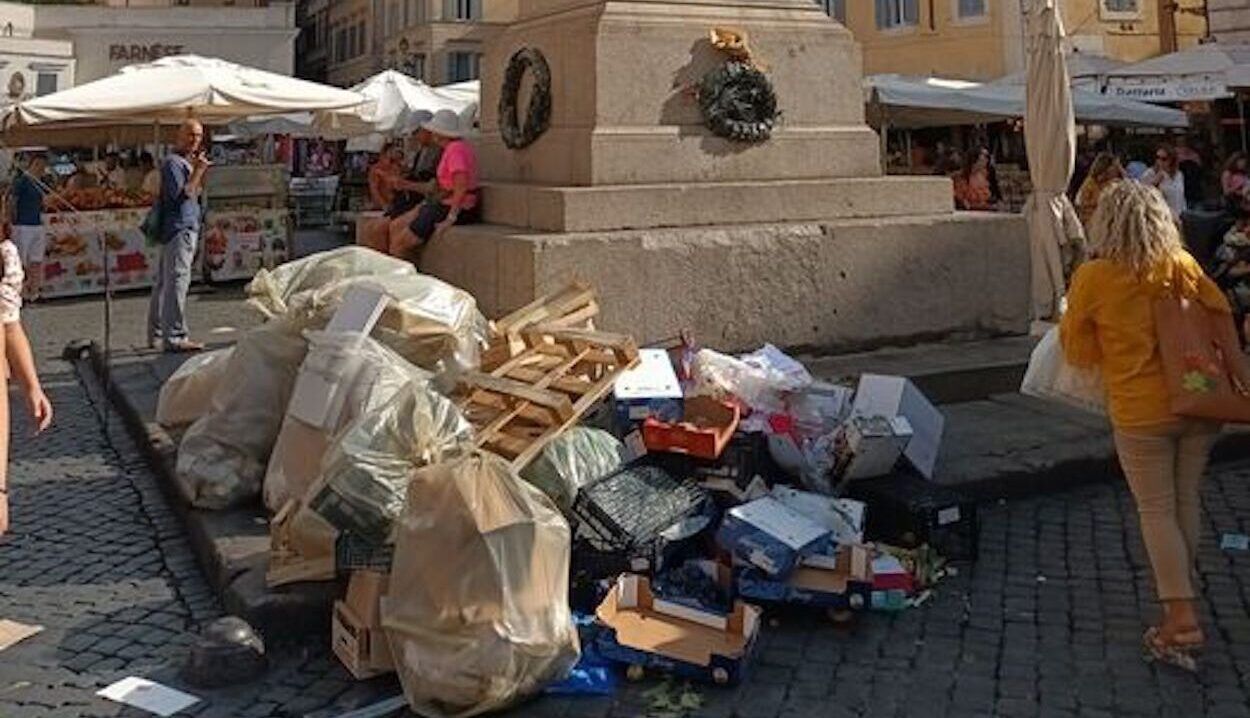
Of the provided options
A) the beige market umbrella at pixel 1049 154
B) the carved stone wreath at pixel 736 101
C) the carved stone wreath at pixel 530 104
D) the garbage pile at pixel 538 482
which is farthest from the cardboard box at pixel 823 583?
the beige market umbrella at pixel 1049 154

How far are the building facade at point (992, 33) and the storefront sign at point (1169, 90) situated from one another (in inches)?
421

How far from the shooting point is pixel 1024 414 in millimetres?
6500

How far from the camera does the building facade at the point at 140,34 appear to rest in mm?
34250

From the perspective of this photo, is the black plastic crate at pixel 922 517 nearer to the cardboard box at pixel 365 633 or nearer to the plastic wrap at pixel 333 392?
the plastic wrap at pixel 333 392

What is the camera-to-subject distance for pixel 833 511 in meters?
4.50

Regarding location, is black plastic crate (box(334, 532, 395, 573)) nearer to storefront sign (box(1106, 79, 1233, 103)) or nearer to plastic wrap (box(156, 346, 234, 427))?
plastic wrap (box(156, 346, 234, 427))

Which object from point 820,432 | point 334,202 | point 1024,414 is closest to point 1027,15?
point 1024,414

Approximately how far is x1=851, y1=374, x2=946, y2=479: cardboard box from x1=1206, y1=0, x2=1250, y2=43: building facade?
20346mm

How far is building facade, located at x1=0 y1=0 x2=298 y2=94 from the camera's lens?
3425cm

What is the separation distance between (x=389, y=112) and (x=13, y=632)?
1339cm

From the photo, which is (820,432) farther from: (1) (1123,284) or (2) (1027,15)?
(2) (1027,15)

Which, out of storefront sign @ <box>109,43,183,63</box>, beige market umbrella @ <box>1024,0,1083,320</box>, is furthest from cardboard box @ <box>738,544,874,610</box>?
storefront sign @ <box>109,43,183,63</box>

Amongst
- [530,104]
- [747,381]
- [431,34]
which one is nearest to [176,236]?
[530,104]

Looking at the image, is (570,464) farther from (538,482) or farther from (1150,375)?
(1150,375)
